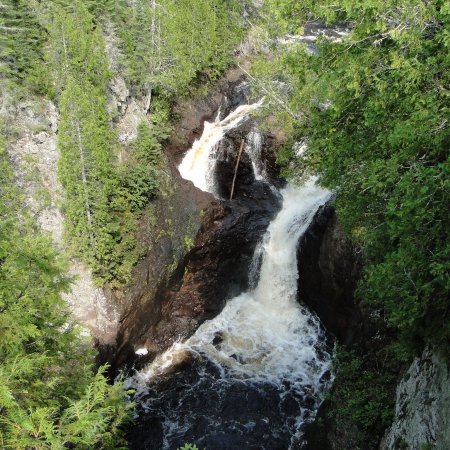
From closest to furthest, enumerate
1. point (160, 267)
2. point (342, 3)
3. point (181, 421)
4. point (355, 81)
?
point (342, 3), point (355, 81), point (181, 421), point (160, 267)

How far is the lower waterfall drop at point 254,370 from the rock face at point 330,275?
86 cm

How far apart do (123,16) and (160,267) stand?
16.0m

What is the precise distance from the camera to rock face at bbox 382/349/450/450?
6.53 metres

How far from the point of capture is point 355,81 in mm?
6582

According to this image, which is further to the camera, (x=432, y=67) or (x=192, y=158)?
(x=192, y=158)

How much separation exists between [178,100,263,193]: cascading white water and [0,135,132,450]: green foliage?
16155 millimetres

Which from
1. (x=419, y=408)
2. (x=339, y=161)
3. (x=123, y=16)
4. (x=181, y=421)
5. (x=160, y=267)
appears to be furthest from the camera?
(x=123, y=16)

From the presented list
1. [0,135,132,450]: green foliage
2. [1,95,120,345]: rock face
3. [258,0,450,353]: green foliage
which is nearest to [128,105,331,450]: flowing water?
[1,95,120,345]: rock face

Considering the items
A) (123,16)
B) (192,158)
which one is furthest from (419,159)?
(123,16)

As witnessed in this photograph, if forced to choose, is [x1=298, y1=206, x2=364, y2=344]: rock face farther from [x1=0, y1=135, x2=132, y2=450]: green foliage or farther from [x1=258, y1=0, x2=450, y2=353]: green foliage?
[x1=0, y1=135, x2=132, y2=450]: green foliage

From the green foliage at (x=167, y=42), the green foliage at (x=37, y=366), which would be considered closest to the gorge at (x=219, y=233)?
the green foliage at (x=37, y=366)

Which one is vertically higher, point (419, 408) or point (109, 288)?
point (109, 288)

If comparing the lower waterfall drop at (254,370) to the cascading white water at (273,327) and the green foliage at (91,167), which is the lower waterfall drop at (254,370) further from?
the green foliage at (91,167)

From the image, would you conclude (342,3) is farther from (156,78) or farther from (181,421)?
(156,78)
